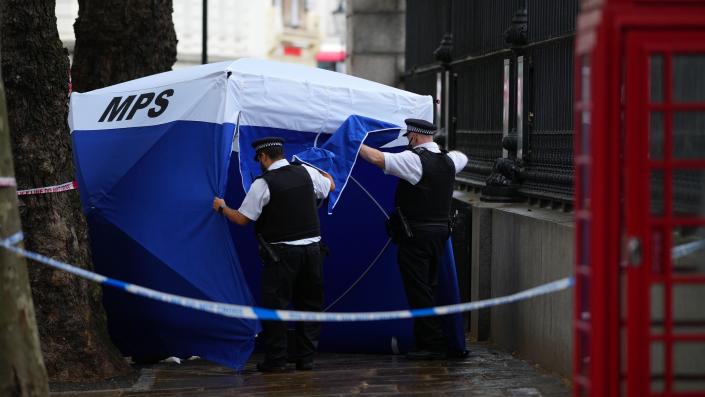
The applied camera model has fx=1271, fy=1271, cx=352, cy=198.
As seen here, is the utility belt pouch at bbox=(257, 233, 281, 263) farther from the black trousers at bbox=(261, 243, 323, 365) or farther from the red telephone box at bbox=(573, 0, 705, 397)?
the red telephone box at bbox=(573, 0, 705, 397)

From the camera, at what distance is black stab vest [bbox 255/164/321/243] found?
9.67 metres

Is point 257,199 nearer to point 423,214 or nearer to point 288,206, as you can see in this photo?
point 288,206

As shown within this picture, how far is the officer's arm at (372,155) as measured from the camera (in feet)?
32.8

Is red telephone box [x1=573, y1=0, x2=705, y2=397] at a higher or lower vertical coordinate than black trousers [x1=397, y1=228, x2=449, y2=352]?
higher

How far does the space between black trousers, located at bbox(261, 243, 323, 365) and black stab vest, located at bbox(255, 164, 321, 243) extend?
0.11 metres

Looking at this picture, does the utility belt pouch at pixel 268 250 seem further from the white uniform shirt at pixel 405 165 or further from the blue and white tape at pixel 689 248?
the blue and white tape at pixel 689 248

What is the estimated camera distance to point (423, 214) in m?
10.3

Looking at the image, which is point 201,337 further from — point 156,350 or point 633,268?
point 633,268

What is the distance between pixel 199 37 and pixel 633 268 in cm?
4563

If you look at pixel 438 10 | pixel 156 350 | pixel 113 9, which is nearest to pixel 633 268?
pixel 156 350

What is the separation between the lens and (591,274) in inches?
211

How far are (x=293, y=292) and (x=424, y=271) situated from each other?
1.09 metres

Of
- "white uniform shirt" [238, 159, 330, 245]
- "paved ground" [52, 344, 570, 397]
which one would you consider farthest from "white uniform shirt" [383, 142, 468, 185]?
"paved ground" [52, 344, 570, 397]

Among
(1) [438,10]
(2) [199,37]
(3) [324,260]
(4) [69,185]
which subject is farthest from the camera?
(2) [199,37]
